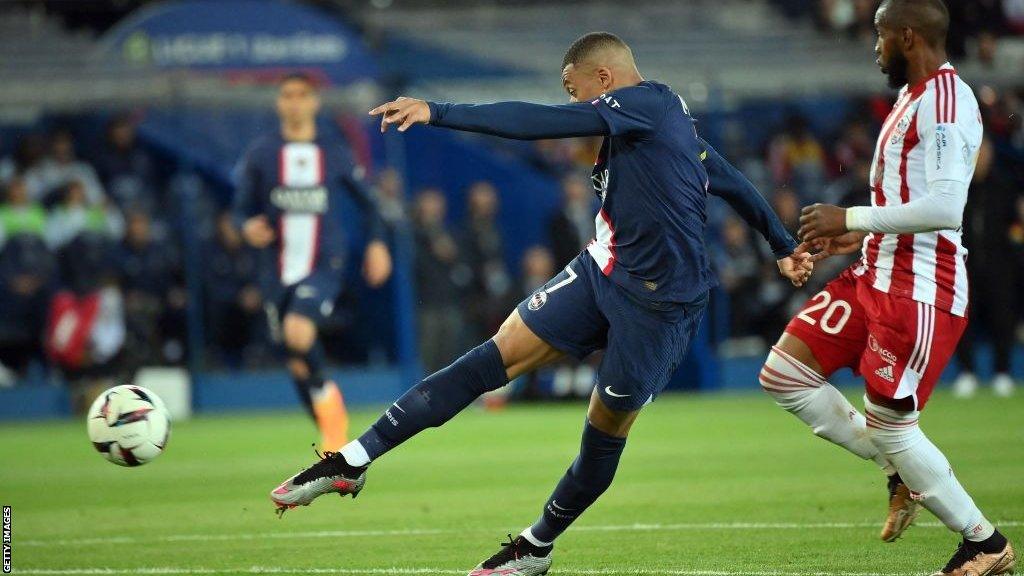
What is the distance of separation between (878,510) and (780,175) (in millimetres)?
10961

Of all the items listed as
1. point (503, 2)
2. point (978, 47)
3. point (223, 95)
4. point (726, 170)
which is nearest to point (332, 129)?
point (223, 95)

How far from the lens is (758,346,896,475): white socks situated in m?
6.37

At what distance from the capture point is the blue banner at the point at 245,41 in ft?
59.1

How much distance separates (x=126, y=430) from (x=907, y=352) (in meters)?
3.59

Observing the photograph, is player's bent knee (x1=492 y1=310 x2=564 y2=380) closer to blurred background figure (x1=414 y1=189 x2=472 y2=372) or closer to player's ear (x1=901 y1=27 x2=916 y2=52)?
player's ear (x1=901 y1=27 x2=916 y2=52)

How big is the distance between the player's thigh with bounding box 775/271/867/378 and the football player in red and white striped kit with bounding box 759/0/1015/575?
0.35 ft

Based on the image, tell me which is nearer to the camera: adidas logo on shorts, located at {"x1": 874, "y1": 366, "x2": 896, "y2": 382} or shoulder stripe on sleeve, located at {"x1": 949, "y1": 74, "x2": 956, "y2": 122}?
shoulder stripe on sleeve, located at {"x1": 949, "y1": 74, "x2": 956, "y2": 122}

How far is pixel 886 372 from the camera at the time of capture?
5.80m

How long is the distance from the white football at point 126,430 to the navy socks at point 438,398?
152cm

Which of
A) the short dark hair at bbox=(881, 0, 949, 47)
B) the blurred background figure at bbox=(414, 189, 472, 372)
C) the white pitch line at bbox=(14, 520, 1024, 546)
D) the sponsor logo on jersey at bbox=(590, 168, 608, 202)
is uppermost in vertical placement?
the short dark hair at bbox=(881, 0, 949, 47)

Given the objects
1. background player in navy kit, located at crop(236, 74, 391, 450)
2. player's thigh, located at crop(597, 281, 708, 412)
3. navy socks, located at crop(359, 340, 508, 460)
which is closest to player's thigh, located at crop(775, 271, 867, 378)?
player's thigh, located at crop(597, 281, 708, 412)

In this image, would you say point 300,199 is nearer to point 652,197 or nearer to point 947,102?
point 652,197

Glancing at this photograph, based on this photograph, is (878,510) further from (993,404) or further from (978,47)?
(978,47)

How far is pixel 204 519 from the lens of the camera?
26.8ft
